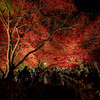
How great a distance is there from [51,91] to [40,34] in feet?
28.2

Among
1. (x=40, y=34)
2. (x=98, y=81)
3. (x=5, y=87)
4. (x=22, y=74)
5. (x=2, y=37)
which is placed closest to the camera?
(x=5, y=87)

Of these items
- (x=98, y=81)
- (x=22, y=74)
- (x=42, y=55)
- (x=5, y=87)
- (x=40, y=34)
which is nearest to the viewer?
(x=5, y=87)

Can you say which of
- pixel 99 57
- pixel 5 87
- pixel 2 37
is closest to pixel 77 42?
pixel 99 57

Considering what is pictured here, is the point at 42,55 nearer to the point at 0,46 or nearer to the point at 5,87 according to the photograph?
the point at 0,46

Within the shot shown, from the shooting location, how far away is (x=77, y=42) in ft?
41.7

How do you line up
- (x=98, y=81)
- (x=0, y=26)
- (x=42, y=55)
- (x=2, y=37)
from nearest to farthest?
(x=98, y=81), (x=0, y=26), (x=2, y=37), (x=42, y=55)

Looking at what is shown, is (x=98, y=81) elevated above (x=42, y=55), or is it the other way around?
(x=42, y=55)

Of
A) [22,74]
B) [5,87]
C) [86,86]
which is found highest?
[22,74]

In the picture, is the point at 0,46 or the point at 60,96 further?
the point at 0,46

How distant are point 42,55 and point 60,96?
35.2ft

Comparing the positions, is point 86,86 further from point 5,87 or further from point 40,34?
point 40,34

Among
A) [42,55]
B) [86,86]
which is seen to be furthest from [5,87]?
[42,55]

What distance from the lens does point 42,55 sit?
14305 millimetres

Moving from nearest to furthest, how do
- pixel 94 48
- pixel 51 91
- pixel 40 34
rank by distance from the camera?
pixel 51 91 → pixel 40 34 → pixel 94 48
